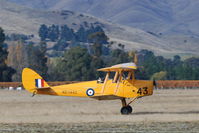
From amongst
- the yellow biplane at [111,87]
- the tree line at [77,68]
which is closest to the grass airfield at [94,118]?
the yellow biplane at [111,87]

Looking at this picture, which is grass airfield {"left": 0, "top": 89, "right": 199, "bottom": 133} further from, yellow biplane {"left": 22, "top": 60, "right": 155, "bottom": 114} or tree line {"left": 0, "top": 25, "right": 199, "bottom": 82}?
tree line {"left": 0, "top": 25, "right": 199, "bottom": 82}

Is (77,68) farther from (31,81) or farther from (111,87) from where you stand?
(111,87)

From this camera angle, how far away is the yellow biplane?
92.1ft

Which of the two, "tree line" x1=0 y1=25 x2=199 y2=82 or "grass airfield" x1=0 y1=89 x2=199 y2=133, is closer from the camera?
"grass airfield" x1=0 y1=89 x2=199 y2=133

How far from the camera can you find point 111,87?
28.4 meters

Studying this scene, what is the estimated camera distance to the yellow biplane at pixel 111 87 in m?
28.1

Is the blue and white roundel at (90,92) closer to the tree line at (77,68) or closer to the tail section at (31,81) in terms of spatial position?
the tail section at (31,81)

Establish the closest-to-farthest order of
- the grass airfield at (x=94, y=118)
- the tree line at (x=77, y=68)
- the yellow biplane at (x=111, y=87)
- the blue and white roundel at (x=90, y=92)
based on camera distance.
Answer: the grass airfield at (x=94, y=118) < the yellow biplane at (x=111, y=87) < the blue and white roundel at (x=90, y=92) < the tree line at (x=77, y=68)

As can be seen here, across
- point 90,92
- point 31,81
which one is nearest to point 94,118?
point 90,92

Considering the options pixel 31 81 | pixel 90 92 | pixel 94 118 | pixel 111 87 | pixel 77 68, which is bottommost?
pixel 94 118

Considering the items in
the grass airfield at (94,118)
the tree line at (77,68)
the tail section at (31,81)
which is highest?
the tree line at (77,68)

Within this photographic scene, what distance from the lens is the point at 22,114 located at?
28.7 meters

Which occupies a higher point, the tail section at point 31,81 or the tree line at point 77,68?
the tree line at point 77,68

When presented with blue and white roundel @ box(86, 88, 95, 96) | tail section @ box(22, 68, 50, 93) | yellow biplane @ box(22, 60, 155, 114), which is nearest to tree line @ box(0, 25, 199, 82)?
tail section @ box(22, 68, 50, 93)
